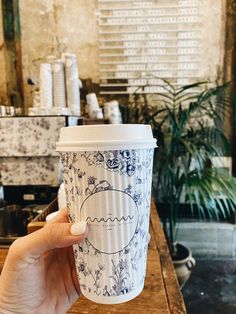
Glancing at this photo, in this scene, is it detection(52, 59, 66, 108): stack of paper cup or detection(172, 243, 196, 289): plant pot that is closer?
detection(52, 59, 66, 108): stack of paper cup

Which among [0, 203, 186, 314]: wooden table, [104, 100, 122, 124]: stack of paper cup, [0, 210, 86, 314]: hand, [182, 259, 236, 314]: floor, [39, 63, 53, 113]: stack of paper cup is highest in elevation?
[39, 63, 53, 113]: stack of paper cup

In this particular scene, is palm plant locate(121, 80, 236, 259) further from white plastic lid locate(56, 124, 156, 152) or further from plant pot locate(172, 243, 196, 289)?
white plastic lid locate(56, 124, 156, 152)

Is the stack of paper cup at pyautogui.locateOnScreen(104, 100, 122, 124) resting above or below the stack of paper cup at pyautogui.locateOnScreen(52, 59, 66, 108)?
below

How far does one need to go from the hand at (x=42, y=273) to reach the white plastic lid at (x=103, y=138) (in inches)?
5.3

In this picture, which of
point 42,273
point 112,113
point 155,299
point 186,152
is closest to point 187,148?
point 186,152

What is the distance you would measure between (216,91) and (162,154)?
0.58 meters

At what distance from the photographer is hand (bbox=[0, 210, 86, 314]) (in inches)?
18.5

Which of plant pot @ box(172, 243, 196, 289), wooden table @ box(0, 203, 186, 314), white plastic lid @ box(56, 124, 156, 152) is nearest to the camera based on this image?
white plastic lid @ box(56, 124, 156, 152)

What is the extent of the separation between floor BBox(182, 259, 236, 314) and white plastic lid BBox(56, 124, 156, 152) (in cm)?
163

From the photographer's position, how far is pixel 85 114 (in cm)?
206

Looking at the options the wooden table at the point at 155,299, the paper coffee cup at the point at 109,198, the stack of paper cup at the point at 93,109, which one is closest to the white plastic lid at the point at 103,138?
the paper coffee cup at the point at 109,198

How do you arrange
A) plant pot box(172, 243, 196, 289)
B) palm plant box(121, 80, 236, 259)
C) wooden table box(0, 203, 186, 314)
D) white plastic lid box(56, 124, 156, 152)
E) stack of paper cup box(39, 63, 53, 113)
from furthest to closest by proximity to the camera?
plant pot box(172, 243, 196, 289) < palm plant box(121, 80, 236, 259) < stack of paper cup box(39, 63, 53, 113) < wooden table box(0, 203, 186, 314) < white plastic lid box(56, 124, 156, 152)

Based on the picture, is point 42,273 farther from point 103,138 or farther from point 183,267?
point 183,267

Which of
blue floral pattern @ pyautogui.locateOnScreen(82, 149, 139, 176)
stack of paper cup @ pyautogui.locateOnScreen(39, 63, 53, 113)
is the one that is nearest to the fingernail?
blue floral pattern @ pyautogui.locateOnScreen(82, 149, 139, 176)
